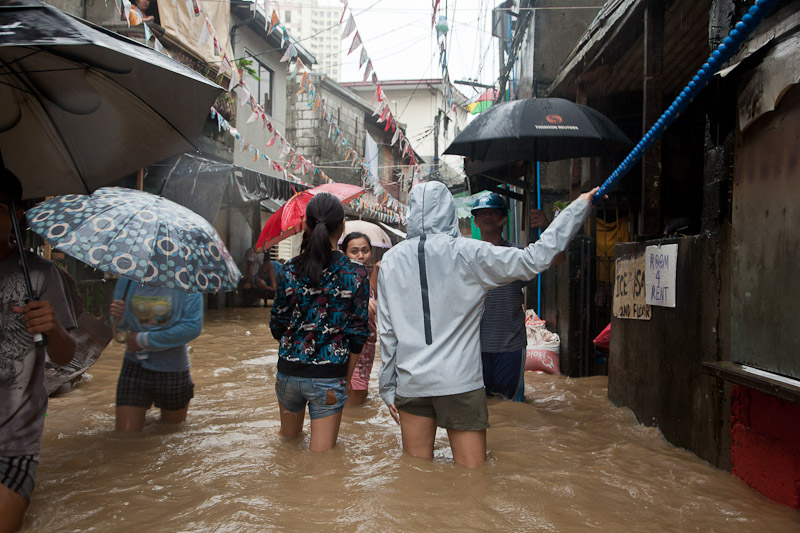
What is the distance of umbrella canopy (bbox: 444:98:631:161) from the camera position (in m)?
4.78

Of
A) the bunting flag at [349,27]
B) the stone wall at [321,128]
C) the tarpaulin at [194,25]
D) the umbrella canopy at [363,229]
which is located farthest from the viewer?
the stone wall at [321,128]

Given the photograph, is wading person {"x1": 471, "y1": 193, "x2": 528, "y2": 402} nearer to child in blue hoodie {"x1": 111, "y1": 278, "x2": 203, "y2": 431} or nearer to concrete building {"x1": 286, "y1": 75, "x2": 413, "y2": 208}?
child in blue hoodie {"x1": 111, "y1": 278, "x2": 203, "y2": 431}

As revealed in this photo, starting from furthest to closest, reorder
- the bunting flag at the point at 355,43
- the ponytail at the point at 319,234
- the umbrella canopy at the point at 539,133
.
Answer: the bunting flag at the point at 355,43 → the umbrella canopy at the point at 539,133 → the ponytail at the point at 319,234

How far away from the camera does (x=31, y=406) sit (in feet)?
9.14

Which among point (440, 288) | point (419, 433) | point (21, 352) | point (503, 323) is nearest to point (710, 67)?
point (440, 288)

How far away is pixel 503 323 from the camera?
4883 mm

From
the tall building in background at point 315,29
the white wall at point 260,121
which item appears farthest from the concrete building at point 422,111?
the tall building in background at point 315,29

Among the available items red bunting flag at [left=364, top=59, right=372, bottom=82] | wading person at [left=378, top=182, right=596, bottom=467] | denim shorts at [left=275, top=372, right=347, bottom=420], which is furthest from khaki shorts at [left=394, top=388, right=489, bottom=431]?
red bunting flag at [left=364, top=59, right=372, bottom=82]

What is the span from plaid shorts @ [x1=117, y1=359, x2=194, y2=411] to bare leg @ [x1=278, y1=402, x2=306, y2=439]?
98 cm

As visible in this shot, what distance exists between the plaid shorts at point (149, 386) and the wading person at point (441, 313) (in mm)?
1816

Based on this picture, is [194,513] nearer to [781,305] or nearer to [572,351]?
[781,305]

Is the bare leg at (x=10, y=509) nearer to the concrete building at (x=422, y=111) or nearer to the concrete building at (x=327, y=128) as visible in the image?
the concrete building at (x=327, y=128)

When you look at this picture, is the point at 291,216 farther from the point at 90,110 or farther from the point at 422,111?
the point at 422,111

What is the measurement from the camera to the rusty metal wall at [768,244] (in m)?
2.97
